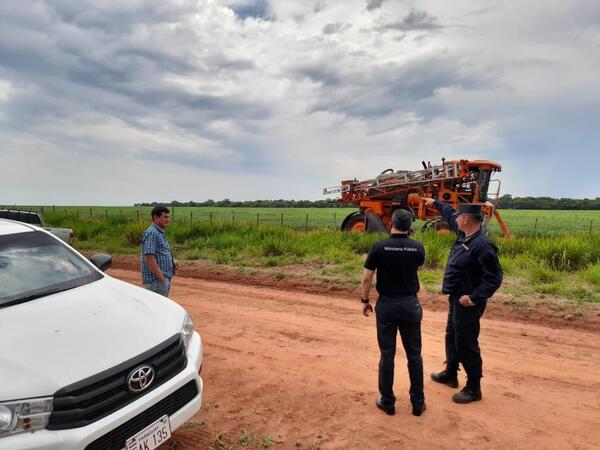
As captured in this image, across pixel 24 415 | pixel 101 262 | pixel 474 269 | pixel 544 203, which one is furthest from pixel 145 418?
pixel 544 203

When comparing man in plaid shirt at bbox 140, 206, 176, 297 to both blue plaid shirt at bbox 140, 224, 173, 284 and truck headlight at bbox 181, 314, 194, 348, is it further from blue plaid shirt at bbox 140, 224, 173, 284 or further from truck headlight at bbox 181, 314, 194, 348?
truck headlight at bbox 181, 314, 194, 348

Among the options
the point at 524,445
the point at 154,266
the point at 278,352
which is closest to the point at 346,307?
the point at 278,352

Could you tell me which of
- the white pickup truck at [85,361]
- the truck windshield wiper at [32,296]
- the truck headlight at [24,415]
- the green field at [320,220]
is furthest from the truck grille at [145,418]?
the green field at [320,220]

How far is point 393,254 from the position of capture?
142 inches

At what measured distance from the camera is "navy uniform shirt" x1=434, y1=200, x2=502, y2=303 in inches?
147

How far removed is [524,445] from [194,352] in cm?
265

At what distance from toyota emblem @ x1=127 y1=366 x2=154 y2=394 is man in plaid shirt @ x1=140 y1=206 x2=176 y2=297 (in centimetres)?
228

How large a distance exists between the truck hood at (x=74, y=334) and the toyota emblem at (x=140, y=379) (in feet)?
0.35

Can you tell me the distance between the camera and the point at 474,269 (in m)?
3.89

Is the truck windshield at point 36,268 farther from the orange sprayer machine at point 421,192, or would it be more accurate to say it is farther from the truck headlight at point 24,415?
the orange sprayer machine at point 421,192

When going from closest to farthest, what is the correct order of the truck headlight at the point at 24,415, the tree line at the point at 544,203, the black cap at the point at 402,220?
the truck headlight at the point at 24,415, the black cap at the point at 402,220, the tree line at the point at 544,203

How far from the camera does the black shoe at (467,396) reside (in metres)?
3.90

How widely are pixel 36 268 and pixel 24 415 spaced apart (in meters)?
1.63

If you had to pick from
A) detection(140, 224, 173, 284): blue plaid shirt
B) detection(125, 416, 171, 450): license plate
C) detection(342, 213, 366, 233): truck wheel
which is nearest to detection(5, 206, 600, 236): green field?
detection(342, 213, 366, 233): truck wheel
